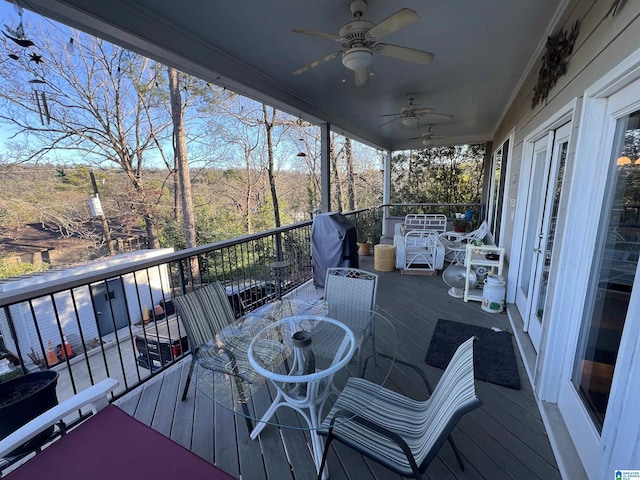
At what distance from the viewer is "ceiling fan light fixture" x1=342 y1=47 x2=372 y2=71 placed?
2.03 metres

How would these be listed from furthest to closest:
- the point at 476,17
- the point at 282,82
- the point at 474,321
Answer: the point at 282,82
the point at 474,321
the point at 476,17

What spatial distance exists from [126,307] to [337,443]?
2.01m

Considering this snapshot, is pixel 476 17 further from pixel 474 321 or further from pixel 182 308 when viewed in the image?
pixel 182 308

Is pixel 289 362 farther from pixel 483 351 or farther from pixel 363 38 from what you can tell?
pixel 363 38

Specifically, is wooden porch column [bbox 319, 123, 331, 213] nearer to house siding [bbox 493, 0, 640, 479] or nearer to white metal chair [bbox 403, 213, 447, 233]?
white metal chair [bbox 403, 213, 447, 233]

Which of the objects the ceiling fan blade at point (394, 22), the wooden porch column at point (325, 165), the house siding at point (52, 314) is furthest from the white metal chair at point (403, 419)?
the house siding at point (52, 314)

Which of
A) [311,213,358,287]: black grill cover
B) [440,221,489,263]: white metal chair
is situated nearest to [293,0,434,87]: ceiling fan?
[311,213,358,287]: black grill cover

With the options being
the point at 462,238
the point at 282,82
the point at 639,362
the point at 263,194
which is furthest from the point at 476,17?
the point at 263,194

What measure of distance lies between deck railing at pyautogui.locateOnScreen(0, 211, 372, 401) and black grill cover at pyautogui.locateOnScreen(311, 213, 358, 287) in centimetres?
36

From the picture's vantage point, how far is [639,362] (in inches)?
41.2

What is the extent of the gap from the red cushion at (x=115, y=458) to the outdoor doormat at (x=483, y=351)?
6.10 feet

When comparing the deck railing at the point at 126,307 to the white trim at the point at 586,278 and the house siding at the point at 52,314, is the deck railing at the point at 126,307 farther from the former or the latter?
the white trim at the point at 586,278

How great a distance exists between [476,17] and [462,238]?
4.35 meters

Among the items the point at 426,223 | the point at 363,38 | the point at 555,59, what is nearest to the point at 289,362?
the point at 363,38
